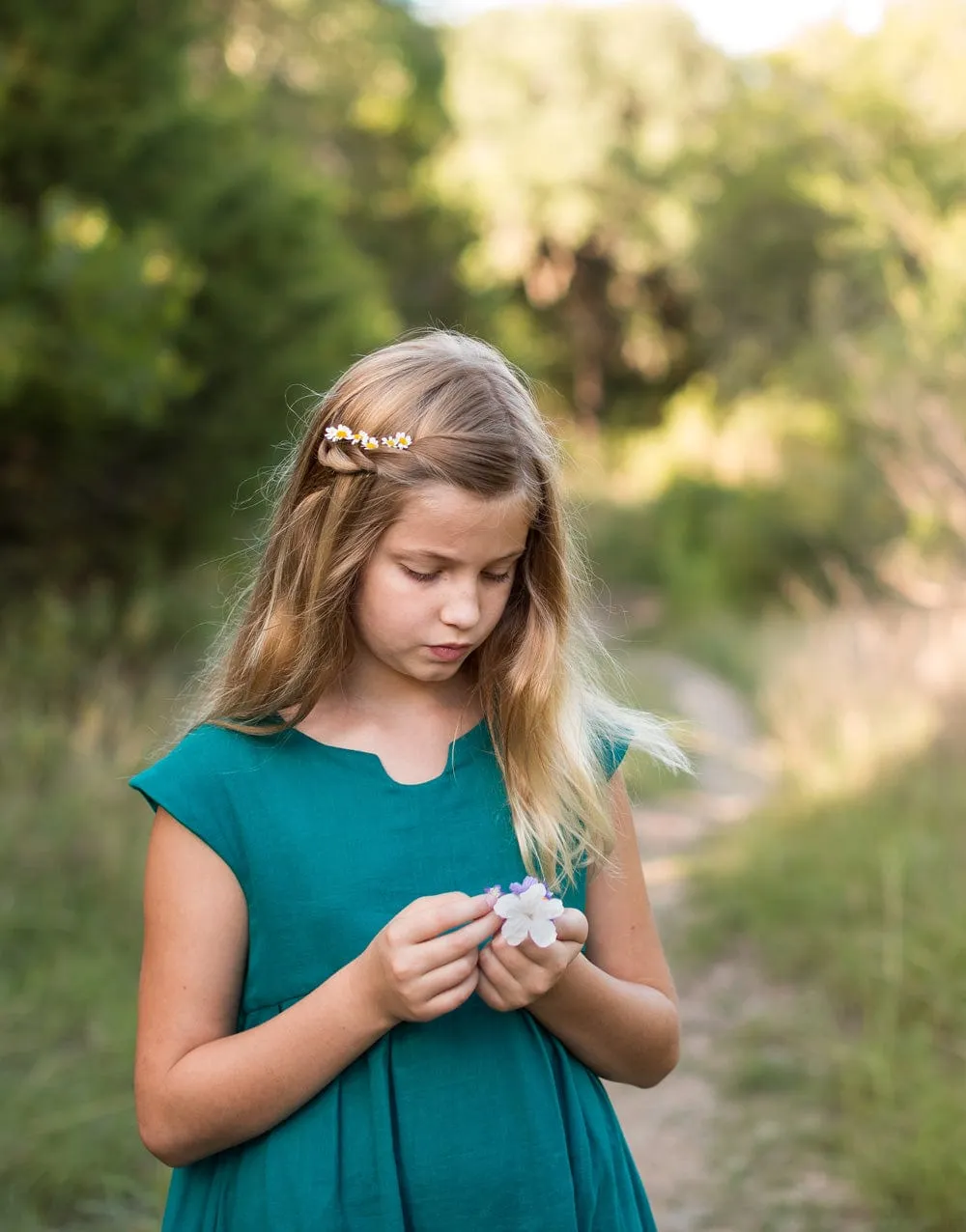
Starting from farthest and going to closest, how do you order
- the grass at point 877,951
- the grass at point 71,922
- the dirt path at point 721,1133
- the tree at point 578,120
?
the tree at point 578,120
the dirt path at point 721,1133
the grass at point 877,951
the grass at point 71,922

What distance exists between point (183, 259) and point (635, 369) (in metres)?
25.7

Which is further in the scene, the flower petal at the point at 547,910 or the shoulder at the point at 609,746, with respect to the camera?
the shoulder at the point at 609,746

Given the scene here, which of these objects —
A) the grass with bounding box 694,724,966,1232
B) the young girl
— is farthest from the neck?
the grass with bounding box 694,724,966,1232

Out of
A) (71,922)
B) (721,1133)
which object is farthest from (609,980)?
(71,922)

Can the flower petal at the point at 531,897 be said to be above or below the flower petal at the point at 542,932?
above

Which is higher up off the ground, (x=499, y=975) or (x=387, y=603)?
(x=387, y=603)

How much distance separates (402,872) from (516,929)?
23cm

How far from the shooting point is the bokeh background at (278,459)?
4.10m

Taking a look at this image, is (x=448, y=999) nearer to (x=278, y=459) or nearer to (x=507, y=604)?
(x=507, y=604)

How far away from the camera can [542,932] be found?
1.42 metres

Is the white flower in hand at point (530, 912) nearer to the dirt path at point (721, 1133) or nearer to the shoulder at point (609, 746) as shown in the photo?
the shoulder at point (609, 746)

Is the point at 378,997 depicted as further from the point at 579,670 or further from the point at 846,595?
the point at 846,595

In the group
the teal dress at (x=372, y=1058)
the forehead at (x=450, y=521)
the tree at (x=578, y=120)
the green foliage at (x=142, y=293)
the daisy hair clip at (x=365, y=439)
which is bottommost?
the teal dress at (x=372, y=1058)

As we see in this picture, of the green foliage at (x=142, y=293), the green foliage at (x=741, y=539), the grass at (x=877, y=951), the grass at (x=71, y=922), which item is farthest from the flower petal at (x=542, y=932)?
the green foliage at (x=741, y=539)
